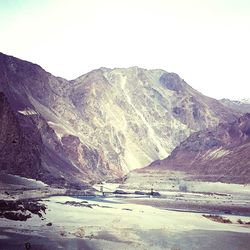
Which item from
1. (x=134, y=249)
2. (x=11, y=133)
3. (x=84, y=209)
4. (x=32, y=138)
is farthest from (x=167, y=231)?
(x=32, y=138)

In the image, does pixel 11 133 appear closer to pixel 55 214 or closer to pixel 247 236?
pixel 55 214

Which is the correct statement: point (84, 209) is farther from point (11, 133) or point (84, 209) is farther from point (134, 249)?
point (11, 133)

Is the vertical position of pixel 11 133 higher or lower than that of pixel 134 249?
higher

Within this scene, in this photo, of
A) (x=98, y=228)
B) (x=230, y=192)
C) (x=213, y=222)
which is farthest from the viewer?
(x=230, y=192)

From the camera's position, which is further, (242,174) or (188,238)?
(242,174)

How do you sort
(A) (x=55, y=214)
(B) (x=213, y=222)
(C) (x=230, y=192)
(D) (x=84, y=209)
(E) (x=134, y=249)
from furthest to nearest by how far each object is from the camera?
1. (C) (x=230, y=192)
2. (D) (x=84, y=209)
3. (B) (x=213, y=222)
4. (A) (x=55, y=214)
5. (E) (x=134, y=249)

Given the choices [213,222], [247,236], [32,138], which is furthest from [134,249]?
[32,138]

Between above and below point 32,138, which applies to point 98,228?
below

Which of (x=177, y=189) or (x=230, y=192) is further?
(x=177, y=189)

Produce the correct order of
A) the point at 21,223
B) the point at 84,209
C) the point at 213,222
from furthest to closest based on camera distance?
the point at 84,209 → the point at 213,222 → the point at 21,223
